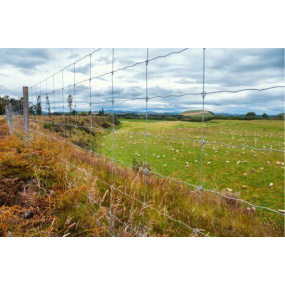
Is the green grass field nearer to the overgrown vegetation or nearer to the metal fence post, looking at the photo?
the overgrown vegetation

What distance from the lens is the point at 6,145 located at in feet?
17.3

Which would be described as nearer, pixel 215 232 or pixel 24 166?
pixel 215 232

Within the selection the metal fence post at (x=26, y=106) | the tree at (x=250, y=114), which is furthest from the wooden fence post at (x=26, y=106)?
the tree at (x=250, y=114)

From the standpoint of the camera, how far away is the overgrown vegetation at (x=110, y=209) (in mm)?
2686

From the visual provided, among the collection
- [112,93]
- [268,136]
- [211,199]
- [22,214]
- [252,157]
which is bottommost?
[22,214]

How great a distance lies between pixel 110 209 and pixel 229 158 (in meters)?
→ 2.51

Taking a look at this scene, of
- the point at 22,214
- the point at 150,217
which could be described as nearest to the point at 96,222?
the point at 150,217

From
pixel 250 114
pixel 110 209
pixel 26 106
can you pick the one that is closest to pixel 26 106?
pixel 26 106

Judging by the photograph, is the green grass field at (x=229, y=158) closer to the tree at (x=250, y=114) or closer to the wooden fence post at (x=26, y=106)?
the tree at (x=250, y=114)

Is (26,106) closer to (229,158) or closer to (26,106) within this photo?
(26,106)

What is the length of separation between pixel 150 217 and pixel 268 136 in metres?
2.63

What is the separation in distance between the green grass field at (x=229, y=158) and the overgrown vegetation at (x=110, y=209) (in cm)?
32

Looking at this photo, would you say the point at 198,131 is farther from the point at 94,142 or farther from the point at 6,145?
the point at 6,145

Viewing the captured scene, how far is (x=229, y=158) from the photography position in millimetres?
4461
